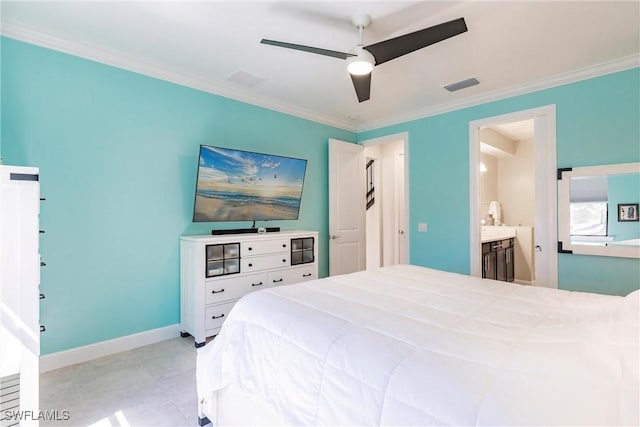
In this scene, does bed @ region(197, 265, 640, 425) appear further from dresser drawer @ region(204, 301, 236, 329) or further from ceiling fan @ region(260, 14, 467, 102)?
ceiling fan @ region(260, 14, 467, 102)

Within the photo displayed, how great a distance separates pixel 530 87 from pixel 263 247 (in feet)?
10.9

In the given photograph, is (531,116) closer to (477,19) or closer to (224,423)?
(477,19)

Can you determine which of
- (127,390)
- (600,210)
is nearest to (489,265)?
(600,210)

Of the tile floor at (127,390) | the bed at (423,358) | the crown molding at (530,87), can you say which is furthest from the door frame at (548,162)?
the tile floor at (127,390)

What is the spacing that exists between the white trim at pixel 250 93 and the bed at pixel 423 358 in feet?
7.75

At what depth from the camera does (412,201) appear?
4.18 meters

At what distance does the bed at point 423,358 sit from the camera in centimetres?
80

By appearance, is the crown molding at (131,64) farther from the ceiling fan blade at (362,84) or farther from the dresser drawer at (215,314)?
the dresser drawer at (215,314)

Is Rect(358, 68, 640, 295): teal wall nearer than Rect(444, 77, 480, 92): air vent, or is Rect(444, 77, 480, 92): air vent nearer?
Rect(358, 68, 640, 295): teal wall

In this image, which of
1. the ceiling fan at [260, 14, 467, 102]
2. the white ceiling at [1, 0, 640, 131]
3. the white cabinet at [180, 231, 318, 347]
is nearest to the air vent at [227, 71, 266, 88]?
the white ceiling at [1, 0, 640, 131]

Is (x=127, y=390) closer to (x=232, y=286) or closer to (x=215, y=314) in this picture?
(x=215, y=314)

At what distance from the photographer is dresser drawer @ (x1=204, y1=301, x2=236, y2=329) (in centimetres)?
282

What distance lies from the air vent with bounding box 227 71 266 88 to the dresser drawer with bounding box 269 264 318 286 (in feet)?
6.78

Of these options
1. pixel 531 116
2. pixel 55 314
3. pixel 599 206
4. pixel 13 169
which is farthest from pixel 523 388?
pixel 531 116
